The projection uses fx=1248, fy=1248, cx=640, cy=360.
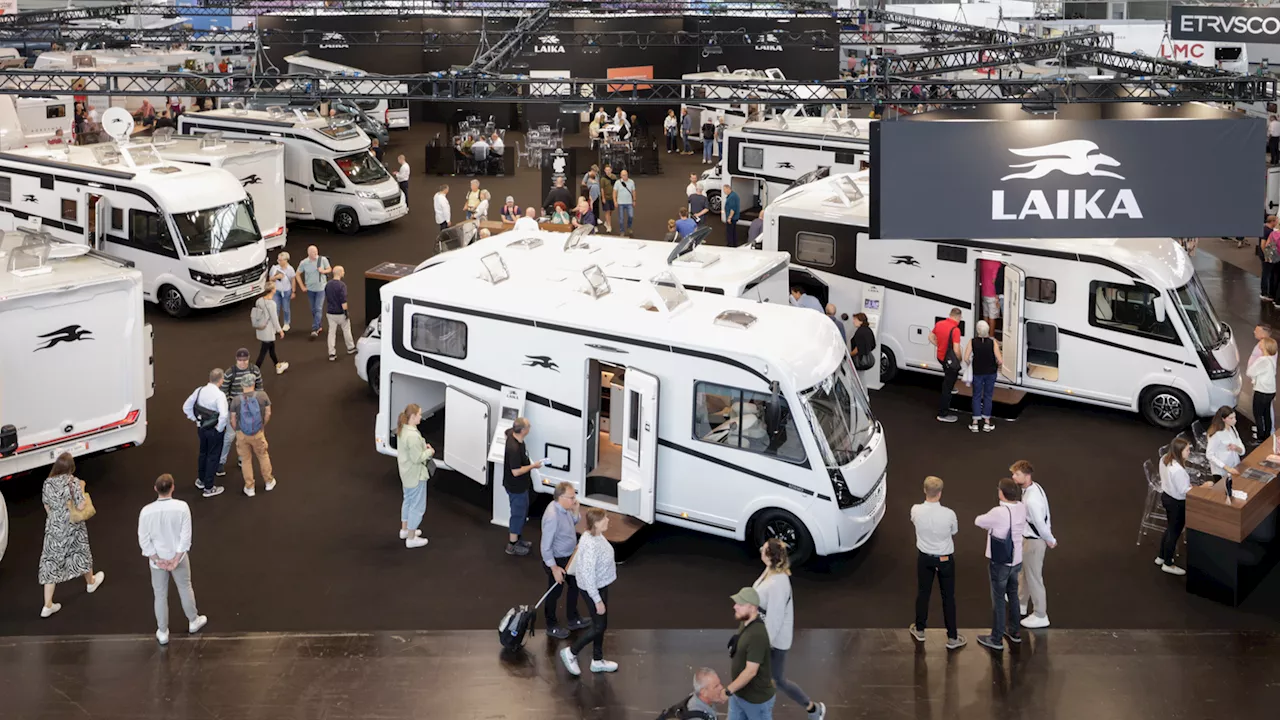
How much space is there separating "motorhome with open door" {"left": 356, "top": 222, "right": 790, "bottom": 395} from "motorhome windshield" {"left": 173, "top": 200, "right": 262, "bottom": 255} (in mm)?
5827

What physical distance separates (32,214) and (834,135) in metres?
12.5

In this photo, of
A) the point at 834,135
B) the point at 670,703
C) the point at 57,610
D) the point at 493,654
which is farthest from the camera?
the point at 834,135

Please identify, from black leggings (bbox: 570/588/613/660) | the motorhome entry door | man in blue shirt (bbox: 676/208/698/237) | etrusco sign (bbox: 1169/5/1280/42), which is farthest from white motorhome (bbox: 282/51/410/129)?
black leggings (bbox: 570/588/613/660)

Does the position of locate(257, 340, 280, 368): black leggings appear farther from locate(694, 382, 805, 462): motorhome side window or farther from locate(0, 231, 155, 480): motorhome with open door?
locate(694, 382, 805, 462): motorhome side window

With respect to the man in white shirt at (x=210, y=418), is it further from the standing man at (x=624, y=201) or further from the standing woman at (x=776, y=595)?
the standing man at (x=624, y=201)

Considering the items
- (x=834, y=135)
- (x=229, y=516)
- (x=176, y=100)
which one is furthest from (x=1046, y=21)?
(x=229, y=516)

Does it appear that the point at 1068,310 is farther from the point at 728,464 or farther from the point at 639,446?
the point at 639,446

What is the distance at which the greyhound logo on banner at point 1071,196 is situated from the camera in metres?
9.28

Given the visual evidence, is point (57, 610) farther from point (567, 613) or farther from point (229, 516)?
point (567, 613)

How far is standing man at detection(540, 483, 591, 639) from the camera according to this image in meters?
8.53

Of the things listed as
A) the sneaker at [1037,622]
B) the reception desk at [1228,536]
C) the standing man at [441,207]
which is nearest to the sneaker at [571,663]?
the sneaker at [1037,622]

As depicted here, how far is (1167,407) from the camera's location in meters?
13.0

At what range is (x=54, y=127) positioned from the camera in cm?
2923

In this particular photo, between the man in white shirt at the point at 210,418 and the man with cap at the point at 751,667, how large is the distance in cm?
591
